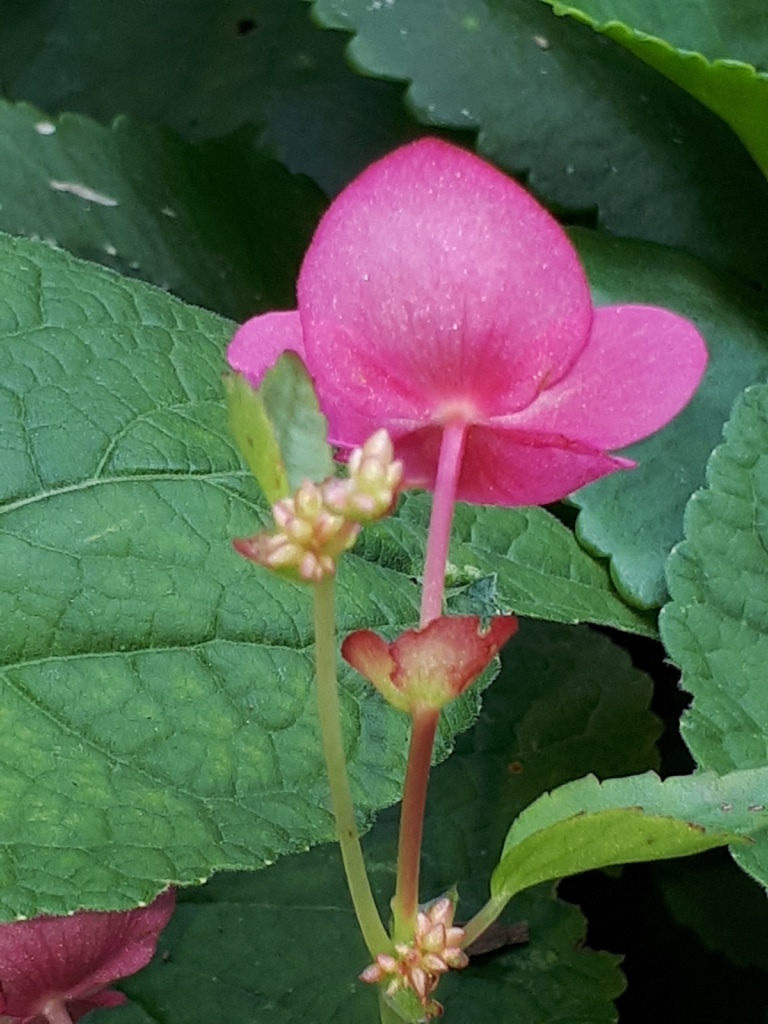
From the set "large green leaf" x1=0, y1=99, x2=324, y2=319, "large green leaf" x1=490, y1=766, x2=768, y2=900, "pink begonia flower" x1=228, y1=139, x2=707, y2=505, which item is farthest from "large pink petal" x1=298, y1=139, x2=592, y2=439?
"large green leaf" x1=0, y1=99, x2=324, y2=319

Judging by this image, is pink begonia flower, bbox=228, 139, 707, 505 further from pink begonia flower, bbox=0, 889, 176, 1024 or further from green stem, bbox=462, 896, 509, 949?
pink begonia flower, bbox=0, 889, 176, 1024

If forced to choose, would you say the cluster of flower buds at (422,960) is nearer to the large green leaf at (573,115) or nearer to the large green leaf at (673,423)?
the large green leaf at (673,423)

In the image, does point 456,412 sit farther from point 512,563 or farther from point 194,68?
point 194,68

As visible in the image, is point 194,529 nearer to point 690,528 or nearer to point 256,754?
point 256,754

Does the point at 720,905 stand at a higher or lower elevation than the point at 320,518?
lower

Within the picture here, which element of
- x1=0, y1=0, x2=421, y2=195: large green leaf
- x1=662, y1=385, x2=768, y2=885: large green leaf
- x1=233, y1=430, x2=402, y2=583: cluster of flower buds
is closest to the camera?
x1=233, y1=430, x2=402, y2=583: cluster of flower buds

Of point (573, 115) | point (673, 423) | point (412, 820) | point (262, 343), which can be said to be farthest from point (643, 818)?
point (573, 115)

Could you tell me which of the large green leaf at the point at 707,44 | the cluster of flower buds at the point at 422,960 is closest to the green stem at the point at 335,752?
the cluster of flower buds at the point at 422,960
